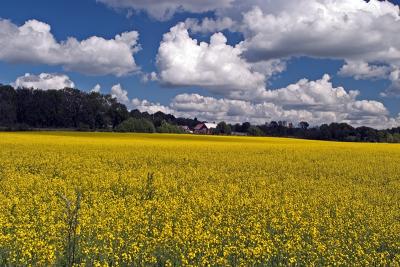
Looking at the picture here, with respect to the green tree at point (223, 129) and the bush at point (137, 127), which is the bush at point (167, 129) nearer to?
the bush at point (137, 127)

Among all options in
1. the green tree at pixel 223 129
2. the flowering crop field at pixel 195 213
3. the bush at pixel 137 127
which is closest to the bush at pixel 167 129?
the bush at pixel 137 127

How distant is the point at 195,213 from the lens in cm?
1112

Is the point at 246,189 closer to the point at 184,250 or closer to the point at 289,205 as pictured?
the point at 289,205

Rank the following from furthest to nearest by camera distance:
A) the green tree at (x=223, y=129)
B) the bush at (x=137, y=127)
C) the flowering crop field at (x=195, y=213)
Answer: the green tree at (x=223, y=129), the bush at (x=137, y=127), the flowering crop field at (x=195, y=213)

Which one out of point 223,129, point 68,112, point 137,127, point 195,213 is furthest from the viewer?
point 223,129

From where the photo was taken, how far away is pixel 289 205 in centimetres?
1240

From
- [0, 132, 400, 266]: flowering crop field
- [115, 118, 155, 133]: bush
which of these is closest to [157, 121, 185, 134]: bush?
[115, 118, 155, 133]: bush

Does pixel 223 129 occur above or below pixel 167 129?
above

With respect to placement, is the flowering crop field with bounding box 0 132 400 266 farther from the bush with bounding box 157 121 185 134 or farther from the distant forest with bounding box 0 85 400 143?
the distant forest with bounding box 0 85 400 143

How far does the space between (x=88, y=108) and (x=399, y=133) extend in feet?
219

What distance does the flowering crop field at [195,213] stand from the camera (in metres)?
7.79

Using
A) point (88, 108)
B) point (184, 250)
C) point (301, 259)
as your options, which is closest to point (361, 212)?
point (301, 259)

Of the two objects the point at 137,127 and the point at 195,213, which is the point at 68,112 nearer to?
the point at 137,127

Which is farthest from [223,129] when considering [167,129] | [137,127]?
[137,127]
